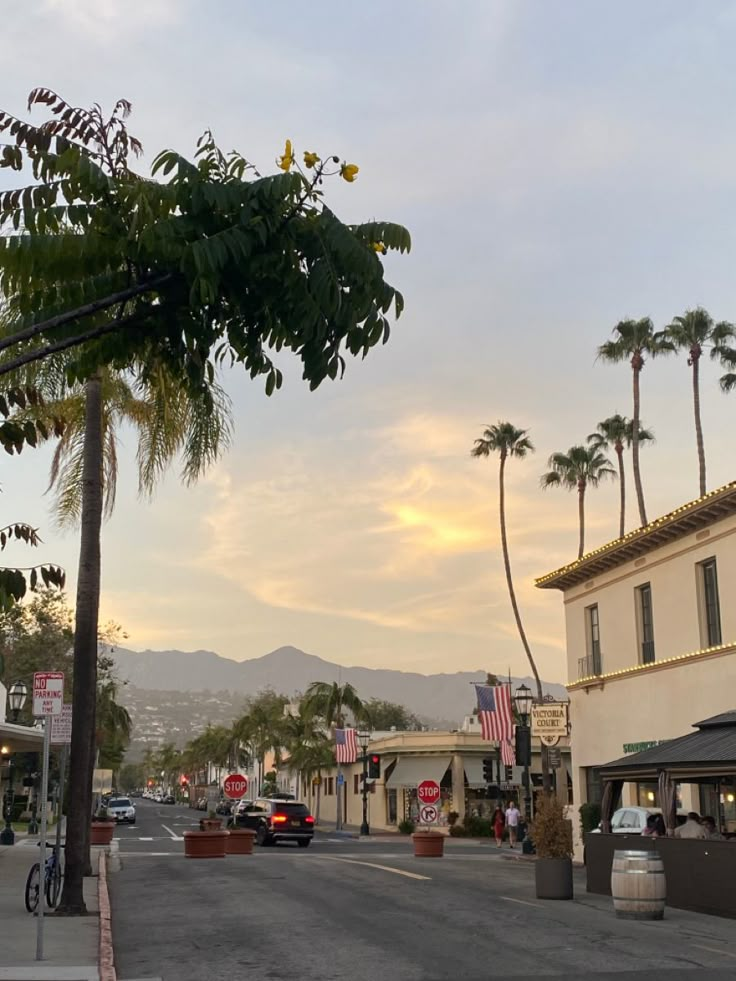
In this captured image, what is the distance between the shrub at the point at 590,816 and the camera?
31.5 metres

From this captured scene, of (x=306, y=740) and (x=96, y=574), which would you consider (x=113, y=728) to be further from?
(x=96, y=574)

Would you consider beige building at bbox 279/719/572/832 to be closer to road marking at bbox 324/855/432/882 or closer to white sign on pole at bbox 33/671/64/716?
road marking at bbox 324/855/432/882

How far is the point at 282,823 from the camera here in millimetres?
41562

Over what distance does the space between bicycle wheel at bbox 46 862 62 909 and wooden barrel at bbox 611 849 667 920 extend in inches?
343

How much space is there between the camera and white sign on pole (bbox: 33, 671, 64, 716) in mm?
12914

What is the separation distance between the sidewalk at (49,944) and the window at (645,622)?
1692 centimetres

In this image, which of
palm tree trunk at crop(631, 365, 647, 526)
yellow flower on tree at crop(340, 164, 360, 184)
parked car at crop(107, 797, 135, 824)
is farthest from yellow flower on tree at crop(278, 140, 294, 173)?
parked car at crop(107, 797, 135, 824)

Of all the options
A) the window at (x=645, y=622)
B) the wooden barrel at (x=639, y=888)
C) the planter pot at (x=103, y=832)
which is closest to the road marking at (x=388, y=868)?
the wooden barrel at (x=639, y=888)

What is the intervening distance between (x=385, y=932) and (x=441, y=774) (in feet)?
158

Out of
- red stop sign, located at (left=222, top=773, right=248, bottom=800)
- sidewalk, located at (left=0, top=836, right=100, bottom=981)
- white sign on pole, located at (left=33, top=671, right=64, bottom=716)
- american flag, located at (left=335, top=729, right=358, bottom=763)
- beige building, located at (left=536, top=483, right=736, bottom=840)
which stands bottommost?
sidewalk, located at (left=0, top=836, right=100, bottom=981)

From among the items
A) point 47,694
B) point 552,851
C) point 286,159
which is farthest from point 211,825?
point 286,159

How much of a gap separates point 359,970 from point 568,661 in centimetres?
2615

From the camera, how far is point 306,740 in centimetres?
7975

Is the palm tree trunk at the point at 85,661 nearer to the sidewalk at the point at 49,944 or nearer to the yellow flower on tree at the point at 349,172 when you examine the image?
the sidewalk at the point at 49,944
